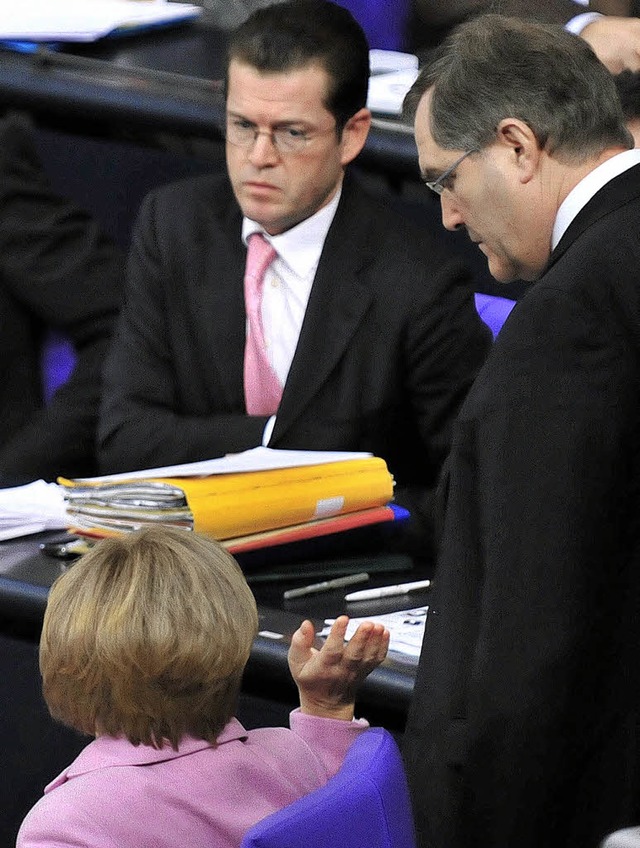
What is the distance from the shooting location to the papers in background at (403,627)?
7.10 ft

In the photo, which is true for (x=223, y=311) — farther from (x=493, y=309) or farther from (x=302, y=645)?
(x=302, y=645)

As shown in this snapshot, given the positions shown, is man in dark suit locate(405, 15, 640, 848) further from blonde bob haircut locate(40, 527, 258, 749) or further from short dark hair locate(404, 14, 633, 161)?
blonde bob haircut locate(40, 527, 258, 749)

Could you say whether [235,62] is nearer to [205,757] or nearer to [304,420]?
[304,420]

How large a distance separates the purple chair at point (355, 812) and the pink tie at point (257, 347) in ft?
4.59

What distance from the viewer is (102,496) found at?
→ 2438 mm

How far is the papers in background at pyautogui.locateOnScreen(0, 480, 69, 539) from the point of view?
260cm

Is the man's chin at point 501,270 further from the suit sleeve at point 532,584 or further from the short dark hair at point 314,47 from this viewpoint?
the short dark hair at point 314,47

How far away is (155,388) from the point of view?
9.56 feet

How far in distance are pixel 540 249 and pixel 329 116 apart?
1.01 m

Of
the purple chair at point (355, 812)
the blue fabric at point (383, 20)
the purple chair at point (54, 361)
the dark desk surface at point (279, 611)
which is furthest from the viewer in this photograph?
the blue fabric at point (383, 20)

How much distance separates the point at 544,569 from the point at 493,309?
50.9 inches

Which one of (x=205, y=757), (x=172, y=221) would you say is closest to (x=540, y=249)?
(x=205, y=757)

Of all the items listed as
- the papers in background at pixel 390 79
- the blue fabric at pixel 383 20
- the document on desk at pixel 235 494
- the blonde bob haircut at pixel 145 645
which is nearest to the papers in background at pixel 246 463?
the document on desk at pixel 235 494

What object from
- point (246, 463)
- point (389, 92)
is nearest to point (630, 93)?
point (246, 463)
